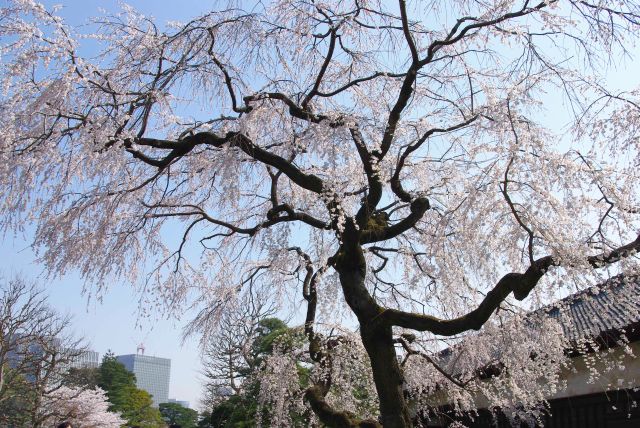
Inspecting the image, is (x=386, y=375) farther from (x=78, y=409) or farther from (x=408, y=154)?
(x=78, y=409)

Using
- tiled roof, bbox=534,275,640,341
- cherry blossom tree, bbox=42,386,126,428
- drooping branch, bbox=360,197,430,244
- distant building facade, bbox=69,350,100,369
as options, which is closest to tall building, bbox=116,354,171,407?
distant building facade, bbox=69,350,100,369

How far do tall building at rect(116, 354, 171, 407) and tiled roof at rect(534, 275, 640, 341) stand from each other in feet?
479

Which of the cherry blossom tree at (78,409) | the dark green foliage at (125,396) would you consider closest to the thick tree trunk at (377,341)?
the cherry blossom tree at (78,409)

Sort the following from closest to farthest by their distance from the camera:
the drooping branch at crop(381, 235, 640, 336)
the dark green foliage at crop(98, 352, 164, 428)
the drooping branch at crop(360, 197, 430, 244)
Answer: the drooping branch at crop(381, 235, 640, 336) < the drooping branch at crop(360, 197, 430, 244) < the dark green foliage at crop(98, 352, 164, 428)

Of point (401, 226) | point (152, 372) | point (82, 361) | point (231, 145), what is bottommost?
point (401, 226)

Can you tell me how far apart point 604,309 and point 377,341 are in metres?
2.77

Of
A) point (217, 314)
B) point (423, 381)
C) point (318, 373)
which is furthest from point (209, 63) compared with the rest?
point (423, 381)

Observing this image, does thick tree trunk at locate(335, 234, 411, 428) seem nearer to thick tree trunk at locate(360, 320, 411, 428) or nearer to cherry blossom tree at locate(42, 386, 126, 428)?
thick tree trunk at locate(360, 320, 411, 428)

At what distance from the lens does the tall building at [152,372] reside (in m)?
145

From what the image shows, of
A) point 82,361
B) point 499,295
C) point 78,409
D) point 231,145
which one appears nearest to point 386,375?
point 499,295

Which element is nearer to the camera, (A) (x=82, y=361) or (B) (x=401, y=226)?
(B) (x=401, y=226)

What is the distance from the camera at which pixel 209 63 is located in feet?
19.5

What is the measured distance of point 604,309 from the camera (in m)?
6.23

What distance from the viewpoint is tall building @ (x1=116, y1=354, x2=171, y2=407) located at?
474 feet
